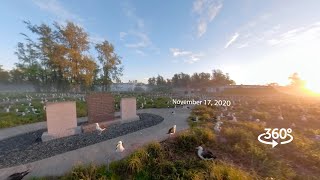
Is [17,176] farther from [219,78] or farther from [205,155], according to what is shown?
[219,78]

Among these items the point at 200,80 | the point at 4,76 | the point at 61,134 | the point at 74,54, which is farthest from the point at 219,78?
the point at 4,76

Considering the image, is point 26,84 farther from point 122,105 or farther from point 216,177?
point 216,177

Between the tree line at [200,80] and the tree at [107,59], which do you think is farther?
the tree line at [200,80]

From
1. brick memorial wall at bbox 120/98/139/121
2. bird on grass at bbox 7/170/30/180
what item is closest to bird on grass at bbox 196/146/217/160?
bird on grass at bbox 7/170/30/180

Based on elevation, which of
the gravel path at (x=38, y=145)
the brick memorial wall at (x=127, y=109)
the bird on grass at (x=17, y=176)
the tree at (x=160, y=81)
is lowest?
the gravel path at (x=38, y=145)

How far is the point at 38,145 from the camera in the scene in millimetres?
7656

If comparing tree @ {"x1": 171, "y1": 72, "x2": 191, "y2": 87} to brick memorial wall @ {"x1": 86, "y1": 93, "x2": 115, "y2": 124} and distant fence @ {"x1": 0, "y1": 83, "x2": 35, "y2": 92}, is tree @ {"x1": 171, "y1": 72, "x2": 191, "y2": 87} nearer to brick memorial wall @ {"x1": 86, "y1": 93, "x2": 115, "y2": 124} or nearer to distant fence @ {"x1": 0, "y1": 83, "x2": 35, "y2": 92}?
distant fence @ {"x1": 0, "y1": 83, "x2": 35, "y2": 92}

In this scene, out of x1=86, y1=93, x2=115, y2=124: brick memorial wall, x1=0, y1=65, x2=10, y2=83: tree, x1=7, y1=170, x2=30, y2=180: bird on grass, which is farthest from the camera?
x1=0, y1=65, x2=10, y2=83: tree

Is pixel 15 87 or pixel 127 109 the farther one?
pixel 15 87

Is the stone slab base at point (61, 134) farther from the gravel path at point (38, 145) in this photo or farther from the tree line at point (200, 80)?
the tree line at point (200, 80)

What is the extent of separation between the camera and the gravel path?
248 inches

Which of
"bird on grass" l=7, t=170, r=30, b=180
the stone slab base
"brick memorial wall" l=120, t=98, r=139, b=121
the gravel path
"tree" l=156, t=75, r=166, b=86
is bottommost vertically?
the gravel path

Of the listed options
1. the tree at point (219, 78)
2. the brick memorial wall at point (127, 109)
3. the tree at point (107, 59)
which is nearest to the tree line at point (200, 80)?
the tree at point (219, 78)

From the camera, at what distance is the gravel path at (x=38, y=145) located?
20.6 feet
